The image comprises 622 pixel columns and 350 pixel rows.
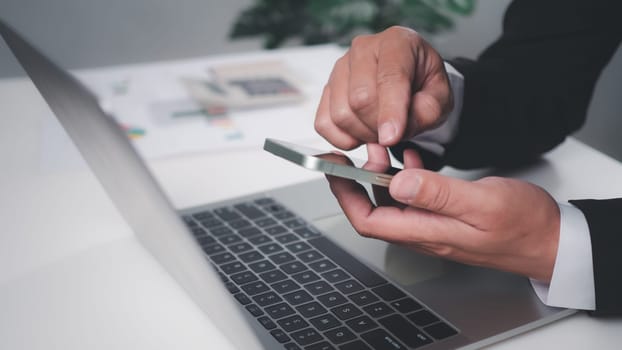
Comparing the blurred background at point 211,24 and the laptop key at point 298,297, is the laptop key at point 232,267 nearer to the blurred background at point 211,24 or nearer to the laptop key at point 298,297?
the laptop key at point 298,297

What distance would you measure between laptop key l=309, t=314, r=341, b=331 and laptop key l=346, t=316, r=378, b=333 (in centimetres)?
1

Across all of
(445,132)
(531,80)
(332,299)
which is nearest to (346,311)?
(332,299)

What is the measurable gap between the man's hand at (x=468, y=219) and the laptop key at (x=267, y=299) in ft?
0.35

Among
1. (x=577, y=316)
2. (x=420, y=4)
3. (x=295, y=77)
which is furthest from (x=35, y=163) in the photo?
(x=420, y=4)

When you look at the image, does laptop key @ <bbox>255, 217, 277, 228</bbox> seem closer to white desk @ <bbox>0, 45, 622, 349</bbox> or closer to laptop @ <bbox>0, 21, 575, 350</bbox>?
laptop @ <bbox>0, 21, 575, 350</bbox>

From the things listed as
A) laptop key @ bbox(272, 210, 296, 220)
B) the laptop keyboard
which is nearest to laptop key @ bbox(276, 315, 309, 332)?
the laptop keyboard

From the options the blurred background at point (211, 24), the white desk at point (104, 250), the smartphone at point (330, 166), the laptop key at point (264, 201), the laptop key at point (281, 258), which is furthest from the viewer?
the blurred background at point (211, 24)

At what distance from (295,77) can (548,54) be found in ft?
1.55

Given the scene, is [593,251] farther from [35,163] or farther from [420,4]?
[420,4]

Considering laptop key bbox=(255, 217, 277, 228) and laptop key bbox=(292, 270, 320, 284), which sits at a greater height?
laptop key bbox=(255, 217, 277, 228)

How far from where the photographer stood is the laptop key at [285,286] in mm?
625

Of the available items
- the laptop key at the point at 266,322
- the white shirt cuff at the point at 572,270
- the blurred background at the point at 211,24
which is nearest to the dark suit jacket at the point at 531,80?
the white shirt cuff at the point at 572,270

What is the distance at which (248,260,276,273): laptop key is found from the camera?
2.18ft

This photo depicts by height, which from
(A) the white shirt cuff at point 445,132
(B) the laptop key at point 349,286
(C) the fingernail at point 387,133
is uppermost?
(C) the fingernail at point 387,133
